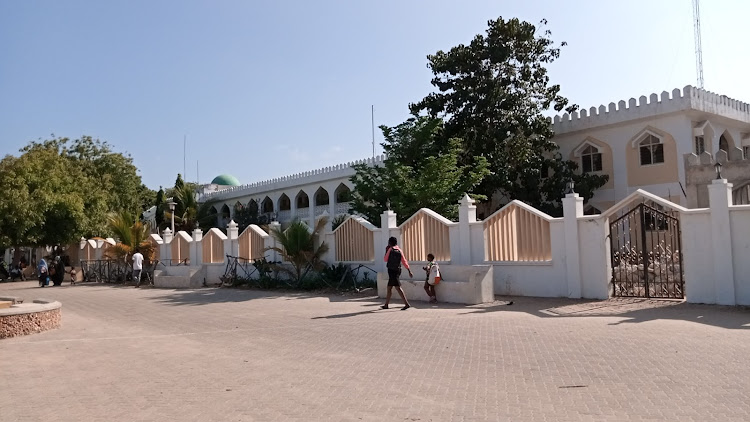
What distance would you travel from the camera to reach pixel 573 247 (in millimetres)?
13484

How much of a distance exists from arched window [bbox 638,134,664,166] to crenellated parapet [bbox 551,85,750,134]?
967mm

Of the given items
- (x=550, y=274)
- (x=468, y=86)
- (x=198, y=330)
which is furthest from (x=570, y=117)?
(x=198, y=330)

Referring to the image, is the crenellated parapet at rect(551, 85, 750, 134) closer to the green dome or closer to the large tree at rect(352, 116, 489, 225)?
the large tree at rect(352, 116, 489, 225)

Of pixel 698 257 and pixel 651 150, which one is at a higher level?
pixel 651 150

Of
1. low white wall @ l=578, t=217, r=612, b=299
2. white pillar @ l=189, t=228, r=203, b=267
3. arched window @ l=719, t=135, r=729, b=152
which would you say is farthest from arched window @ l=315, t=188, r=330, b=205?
low white wall @ l=578, t=217, r=612, b=299

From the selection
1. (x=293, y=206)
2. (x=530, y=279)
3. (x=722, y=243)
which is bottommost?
(x=530, y=279)

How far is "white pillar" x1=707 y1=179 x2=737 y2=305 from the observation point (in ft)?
37.5

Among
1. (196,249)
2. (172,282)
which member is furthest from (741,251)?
A: (196,249)

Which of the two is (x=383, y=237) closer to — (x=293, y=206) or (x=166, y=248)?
(x=166, y=248)

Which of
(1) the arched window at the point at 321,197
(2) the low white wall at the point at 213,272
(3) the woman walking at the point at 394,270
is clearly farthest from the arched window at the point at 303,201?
(3) the woman walking at the point at 394,270

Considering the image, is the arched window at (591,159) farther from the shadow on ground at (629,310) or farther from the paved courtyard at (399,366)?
the paved courtyard at (399,366)

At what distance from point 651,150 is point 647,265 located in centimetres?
1374

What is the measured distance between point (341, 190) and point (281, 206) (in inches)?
323

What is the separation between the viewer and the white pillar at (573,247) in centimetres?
1343
